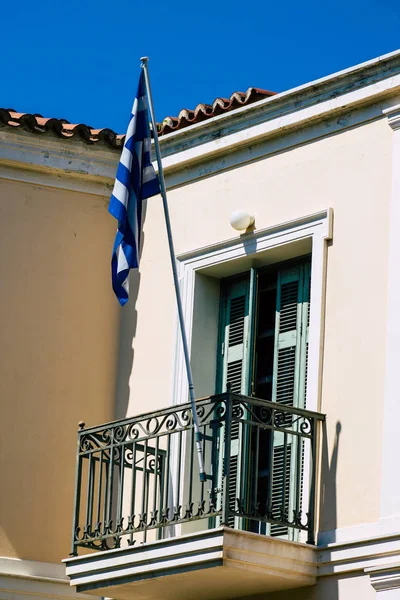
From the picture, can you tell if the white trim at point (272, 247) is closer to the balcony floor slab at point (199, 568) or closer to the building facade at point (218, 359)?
the building facade at point (218, 359)

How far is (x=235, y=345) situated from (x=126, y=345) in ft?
3.74

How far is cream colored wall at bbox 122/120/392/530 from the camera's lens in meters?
11.6

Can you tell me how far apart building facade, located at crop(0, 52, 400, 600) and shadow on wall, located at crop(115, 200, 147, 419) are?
0.02 m

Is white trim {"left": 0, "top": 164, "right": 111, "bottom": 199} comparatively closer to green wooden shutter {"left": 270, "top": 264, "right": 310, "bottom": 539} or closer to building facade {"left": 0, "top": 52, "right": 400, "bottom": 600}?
building facade {"left": 0, "top": 52, "right": 400, "bottom": 600}

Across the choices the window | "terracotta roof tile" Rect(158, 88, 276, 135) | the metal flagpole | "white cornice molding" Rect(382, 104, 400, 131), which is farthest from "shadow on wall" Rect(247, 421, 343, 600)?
"terracotta roof tile" Rect(158, 88, 276, 135)

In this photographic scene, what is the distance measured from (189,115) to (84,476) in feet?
10.3


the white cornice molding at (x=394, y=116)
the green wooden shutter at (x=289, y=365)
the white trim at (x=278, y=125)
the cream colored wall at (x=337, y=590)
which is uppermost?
the white trim at (x=278, y=125)

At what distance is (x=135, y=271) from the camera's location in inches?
546

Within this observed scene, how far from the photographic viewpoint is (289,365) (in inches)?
493

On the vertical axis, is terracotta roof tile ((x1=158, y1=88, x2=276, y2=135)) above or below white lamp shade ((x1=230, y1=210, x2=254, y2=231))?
above

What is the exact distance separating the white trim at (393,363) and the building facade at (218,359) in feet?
0.05

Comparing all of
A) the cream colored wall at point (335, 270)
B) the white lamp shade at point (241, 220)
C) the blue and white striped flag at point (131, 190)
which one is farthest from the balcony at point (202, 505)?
the white lamp shade at point (241, 220)

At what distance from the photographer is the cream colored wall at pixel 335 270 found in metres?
11.6

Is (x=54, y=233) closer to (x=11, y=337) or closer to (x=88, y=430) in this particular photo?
(x=11, y=337)
